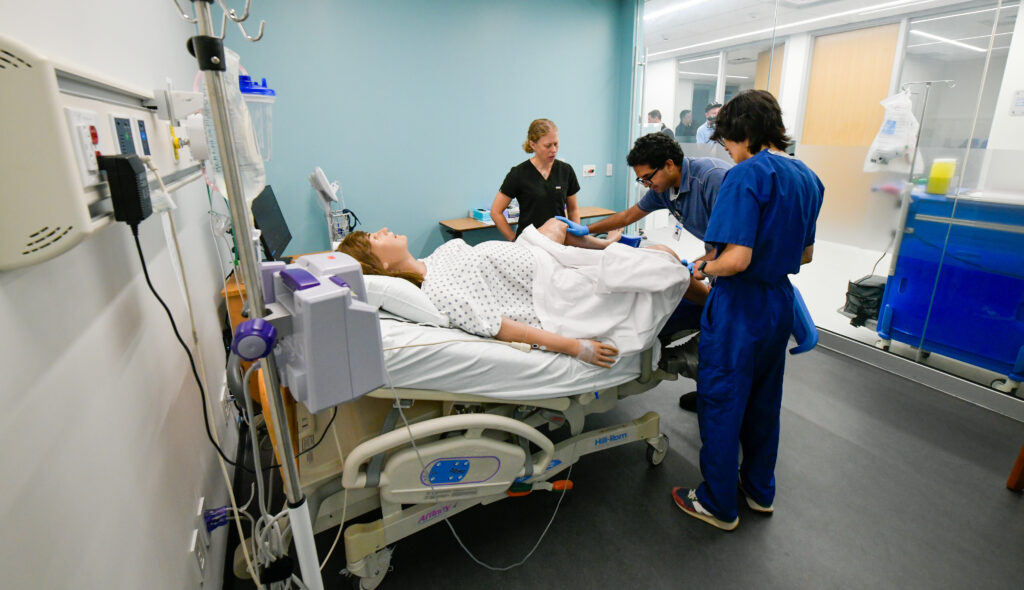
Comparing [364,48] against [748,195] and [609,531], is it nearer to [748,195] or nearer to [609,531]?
[748,195]

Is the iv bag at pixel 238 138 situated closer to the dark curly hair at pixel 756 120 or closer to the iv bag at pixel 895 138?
the dark curly hair at pixel 756 120

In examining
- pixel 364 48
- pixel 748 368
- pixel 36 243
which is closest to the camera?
pixel 36 243

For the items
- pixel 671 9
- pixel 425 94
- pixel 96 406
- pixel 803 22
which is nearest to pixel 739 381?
pixel 96 406

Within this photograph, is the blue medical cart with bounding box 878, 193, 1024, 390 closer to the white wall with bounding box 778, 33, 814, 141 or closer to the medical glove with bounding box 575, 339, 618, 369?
the white wall with bounding box 778, 33, 814, 141

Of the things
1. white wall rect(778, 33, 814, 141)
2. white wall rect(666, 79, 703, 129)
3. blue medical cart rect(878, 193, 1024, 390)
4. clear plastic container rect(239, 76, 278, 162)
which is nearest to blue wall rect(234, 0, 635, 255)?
clear plastic container rect(239, 76, 278, 162)

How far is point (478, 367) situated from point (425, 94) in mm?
2647

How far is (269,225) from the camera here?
93.0 inches

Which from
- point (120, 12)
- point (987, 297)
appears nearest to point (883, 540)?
point (987, 297)

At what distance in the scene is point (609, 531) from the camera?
5.66 ft

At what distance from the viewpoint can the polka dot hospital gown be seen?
61.5 inches

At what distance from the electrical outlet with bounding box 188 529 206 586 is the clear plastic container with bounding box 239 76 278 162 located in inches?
64.9

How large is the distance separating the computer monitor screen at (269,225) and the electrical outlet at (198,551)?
129 cm

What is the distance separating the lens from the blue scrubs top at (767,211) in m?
1.45

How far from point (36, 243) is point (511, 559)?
1.52m
